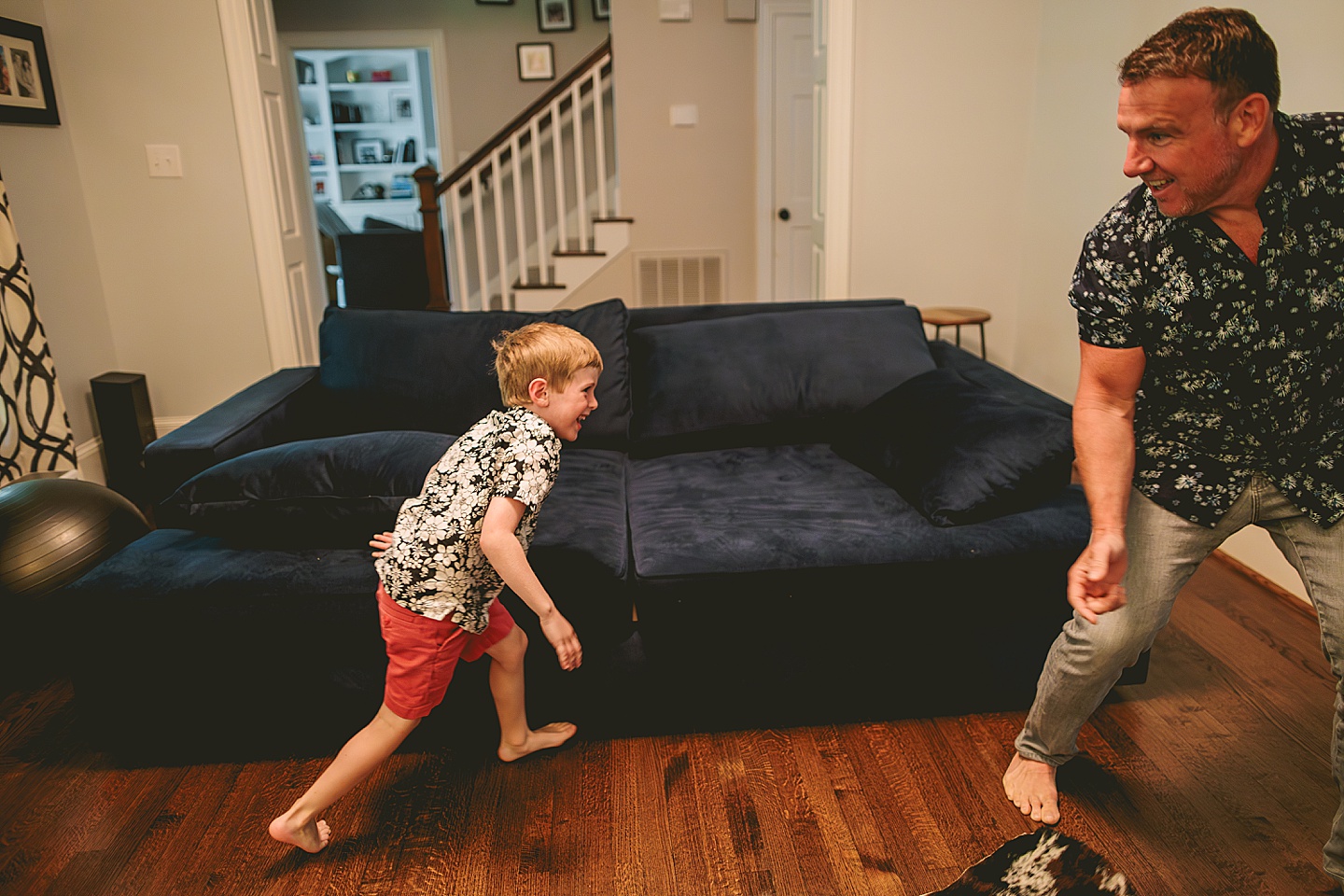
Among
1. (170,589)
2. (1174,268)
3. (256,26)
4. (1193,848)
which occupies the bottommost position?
(1193,848)

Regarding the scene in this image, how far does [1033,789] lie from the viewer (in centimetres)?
181

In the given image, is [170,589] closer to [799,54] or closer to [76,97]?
[76,97]

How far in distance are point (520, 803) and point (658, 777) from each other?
28 centimetres

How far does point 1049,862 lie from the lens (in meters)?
1.65

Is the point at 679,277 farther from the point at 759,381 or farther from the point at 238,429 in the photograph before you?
the point at 238,429

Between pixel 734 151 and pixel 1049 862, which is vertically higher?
pixel 734 151

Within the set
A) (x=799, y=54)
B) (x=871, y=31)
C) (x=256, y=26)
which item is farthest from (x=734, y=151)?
(x=256, y=26)

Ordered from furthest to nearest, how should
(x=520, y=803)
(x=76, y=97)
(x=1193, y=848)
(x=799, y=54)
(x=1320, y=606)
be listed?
(x=799, y=54)
(x=76, y=97)
(x=520, y=803)
(x=1193, y=848)
(x=1320, y=606)

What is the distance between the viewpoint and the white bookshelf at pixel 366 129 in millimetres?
7410

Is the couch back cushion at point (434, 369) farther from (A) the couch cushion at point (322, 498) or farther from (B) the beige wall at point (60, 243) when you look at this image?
(B) the beige wall at point (60, 243)

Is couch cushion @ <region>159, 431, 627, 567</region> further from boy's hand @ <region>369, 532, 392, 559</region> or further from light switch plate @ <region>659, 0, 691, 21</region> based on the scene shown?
light switch plate @ <region>659, 0, 691, 21</region>

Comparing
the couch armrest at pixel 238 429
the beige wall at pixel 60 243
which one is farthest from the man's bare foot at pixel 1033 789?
the beige wall at pixel 60 243

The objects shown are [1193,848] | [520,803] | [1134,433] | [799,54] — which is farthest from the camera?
[799,54]

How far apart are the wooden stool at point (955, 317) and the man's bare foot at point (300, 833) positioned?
8.82 feet
